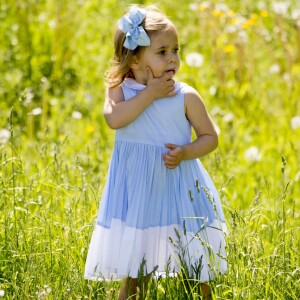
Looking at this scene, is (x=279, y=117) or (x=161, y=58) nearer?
(x=161, y=58)

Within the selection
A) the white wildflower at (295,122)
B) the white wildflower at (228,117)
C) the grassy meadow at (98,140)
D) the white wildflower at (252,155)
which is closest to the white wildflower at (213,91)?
the grassy meadow at (98,140)

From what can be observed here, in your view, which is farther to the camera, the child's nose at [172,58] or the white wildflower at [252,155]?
the white wildflower at [252,155]

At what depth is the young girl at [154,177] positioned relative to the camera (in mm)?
2773

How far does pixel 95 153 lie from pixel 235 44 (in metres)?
1.65

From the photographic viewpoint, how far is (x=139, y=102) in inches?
109

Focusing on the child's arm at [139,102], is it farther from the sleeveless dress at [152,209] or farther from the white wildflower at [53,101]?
the white wildflower at [53,101]

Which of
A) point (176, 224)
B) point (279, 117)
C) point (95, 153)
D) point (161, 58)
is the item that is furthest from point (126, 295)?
point (279, 117)

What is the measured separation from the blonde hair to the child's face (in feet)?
0.07

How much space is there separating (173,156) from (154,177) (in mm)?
102

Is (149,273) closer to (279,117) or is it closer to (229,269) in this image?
(229,269)

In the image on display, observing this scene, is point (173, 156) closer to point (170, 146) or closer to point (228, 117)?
point (170, 146)

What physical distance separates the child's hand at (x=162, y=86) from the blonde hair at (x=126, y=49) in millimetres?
115

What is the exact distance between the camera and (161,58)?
2.82 meters

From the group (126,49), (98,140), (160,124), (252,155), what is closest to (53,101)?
(98,140)
